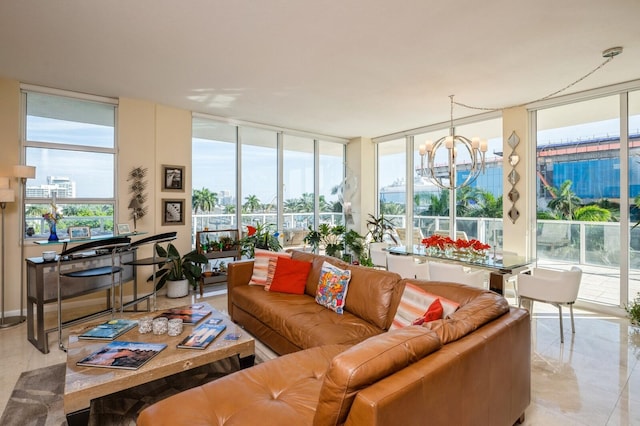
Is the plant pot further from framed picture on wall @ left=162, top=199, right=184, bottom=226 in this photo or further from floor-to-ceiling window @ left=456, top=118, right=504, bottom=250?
floor-to-ceiling window @ left=456, top=118, right=504, bottom=250

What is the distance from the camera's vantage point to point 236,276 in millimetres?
3578

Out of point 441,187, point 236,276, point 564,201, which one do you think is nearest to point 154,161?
point 236,276

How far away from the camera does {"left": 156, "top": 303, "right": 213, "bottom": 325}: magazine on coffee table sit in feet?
8.59

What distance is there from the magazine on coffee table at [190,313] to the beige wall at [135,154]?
87.3 inches

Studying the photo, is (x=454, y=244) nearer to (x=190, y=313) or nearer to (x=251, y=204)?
(x=190, y=313)

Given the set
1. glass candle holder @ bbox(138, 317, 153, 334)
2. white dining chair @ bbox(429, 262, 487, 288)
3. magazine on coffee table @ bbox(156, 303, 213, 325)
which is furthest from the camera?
white dining chair @ bbox(429, 262, 487, 288)

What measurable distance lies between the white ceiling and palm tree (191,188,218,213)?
Answer: 1.38 meters

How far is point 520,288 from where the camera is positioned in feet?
10.8

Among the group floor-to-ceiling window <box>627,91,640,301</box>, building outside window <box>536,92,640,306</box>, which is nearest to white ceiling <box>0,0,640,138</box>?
floor-to-ceiling window <box>627,91,640,301</box>

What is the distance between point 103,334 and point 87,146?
10.2 ft

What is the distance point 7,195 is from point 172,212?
5.85ft

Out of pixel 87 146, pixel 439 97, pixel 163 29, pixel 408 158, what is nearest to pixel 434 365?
pixel 163 29

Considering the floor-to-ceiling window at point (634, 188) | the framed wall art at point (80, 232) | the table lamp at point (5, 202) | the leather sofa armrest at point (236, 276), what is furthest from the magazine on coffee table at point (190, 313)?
the floor-to-ceiling window at point (634, 188)

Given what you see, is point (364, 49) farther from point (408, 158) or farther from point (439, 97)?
point (408, 158)
